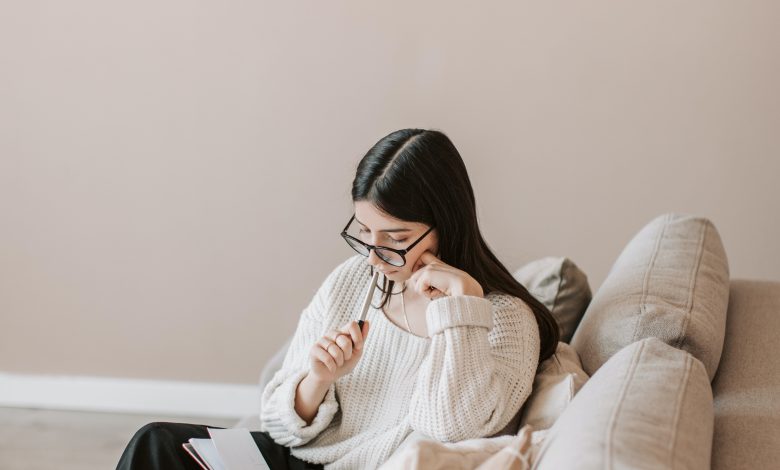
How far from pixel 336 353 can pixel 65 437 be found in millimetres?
1725

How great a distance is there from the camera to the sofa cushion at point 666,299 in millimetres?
1581

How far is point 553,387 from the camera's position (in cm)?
155

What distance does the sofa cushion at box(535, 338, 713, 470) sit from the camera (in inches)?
38.5

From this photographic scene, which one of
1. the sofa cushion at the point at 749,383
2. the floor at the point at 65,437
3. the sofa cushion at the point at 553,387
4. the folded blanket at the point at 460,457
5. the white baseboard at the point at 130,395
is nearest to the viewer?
the folded blanket at the point at 460,457

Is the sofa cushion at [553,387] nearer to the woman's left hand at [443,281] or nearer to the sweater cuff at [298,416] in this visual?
the woman's left hand at [443,281]

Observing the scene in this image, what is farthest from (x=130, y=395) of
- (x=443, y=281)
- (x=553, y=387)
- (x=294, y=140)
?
(x=553, y=387)

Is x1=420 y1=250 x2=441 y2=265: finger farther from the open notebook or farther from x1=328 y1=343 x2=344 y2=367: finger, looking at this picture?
the open notebook

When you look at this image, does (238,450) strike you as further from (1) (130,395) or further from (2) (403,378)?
(1) (130,395)

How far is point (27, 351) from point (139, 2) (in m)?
1.26

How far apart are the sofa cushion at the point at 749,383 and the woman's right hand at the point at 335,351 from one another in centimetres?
60

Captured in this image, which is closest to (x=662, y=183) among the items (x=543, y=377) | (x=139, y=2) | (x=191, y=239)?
(x=543, y=377)

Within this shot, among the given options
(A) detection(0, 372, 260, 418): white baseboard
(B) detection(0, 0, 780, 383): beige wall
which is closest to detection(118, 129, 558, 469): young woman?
(B) detection(0, 0, 780, 383): beige wall

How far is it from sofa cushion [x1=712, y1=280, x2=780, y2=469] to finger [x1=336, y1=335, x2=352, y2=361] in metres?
0.60

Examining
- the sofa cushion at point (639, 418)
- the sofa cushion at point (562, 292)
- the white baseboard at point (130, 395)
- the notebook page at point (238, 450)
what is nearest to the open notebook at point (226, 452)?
the notebook page at point (238, 450)
